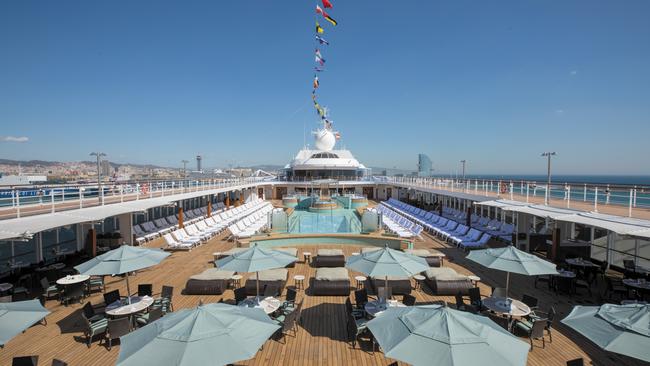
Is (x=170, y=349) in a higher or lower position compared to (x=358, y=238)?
higher

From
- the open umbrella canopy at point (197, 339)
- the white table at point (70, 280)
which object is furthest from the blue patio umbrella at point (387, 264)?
the white table at point (70, 280)

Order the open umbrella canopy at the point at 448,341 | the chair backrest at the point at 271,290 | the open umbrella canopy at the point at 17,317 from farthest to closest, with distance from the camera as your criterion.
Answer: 1. the chair backrest at the point at 271,290
2. the open umbrella canopy at the point at 17,317
3. the open umbrella canopy at the point at 448,341

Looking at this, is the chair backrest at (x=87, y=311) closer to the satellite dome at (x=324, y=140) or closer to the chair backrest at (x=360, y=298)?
the chair backrest at (x=360, y=298)

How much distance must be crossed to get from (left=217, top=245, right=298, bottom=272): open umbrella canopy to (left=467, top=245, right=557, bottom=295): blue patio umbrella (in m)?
4.09

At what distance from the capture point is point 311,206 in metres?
24.7

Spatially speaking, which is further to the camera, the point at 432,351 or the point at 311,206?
the point at 311,206

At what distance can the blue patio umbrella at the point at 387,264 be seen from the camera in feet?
19.4

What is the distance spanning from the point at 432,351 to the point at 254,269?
3.59 m

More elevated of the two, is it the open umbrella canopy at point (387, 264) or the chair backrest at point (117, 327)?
the open umbrella canopy at point (387, 264)

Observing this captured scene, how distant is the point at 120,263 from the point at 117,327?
120cm

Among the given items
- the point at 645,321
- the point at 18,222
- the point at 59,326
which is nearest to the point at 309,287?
the point at 59,326

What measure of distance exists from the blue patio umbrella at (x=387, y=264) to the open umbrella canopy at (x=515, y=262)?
1358mm

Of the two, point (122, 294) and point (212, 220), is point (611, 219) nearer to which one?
point (122, 294)

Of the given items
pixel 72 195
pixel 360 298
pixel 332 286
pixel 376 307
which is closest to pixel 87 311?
pixel 332 286
